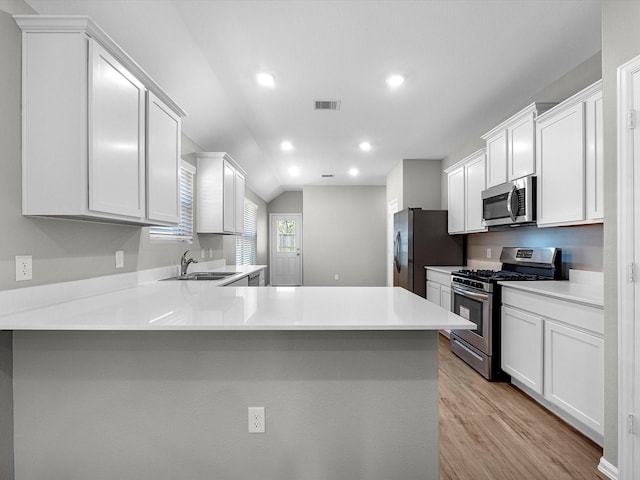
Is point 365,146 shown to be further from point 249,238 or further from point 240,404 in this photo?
point 240,404

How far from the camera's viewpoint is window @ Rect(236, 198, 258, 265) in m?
6.27

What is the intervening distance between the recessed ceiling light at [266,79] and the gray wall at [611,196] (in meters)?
2.30

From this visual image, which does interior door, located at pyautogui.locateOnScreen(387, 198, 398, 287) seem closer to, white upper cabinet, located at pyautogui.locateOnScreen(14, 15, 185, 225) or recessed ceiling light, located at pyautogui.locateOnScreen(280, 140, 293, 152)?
recessed ceiling light, located at pyautogui.locateOnScreen(280, 140, 293, 152)

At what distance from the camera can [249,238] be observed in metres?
6.95

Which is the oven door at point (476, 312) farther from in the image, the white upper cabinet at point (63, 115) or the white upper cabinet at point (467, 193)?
the white upper cabinet at point (63, 115)

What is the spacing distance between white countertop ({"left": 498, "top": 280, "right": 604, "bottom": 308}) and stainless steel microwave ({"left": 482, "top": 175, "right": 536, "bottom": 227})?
57 cm

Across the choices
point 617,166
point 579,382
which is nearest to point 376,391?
point 579,382

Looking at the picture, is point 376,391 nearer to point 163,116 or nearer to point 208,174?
point 163,116

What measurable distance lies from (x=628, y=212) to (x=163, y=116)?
2781mm

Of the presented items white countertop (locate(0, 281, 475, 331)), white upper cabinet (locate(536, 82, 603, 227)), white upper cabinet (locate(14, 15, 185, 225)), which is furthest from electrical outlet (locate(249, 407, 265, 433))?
white upper cabinet (locate(536, 82, 603, 227))

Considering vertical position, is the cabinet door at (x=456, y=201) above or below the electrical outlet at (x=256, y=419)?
above

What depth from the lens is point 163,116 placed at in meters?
2.20

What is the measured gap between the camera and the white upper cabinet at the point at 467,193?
3.79m

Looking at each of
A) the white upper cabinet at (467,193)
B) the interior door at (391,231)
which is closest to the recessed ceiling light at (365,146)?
the white upper cabinet at (467,193)
